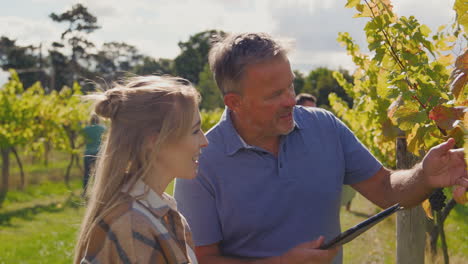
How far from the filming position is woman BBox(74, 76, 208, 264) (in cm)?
178

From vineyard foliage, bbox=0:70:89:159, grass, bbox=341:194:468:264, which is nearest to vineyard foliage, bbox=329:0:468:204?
grass, bbox=341:194:468:264

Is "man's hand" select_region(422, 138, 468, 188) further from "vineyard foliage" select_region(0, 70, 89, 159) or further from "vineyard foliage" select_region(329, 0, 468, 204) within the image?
"vineyard foliage" select_region(0, 70, 89, 159)

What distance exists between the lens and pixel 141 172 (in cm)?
194

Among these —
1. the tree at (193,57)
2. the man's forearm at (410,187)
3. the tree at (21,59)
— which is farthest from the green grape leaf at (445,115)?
the tree at (193,57)

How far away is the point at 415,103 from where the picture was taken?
83.5 inches

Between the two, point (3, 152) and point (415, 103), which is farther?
point (3, 152)

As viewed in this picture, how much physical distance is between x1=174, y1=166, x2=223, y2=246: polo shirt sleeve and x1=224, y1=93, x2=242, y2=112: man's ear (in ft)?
1.13

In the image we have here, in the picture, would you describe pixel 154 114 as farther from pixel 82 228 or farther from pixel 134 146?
pixel 82 228

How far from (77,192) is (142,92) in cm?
1215

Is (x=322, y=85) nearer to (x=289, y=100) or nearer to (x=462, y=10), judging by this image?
(x=289, y=100)

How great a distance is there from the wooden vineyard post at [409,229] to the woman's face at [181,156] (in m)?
2.10

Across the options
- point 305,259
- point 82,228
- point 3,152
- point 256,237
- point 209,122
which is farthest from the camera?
point 209,122

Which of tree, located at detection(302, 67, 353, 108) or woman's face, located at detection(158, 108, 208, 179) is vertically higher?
woman's face, located at detection(158, 108, 208, 179)

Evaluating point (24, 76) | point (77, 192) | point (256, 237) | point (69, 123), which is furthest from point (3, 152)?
point (24, 76)
